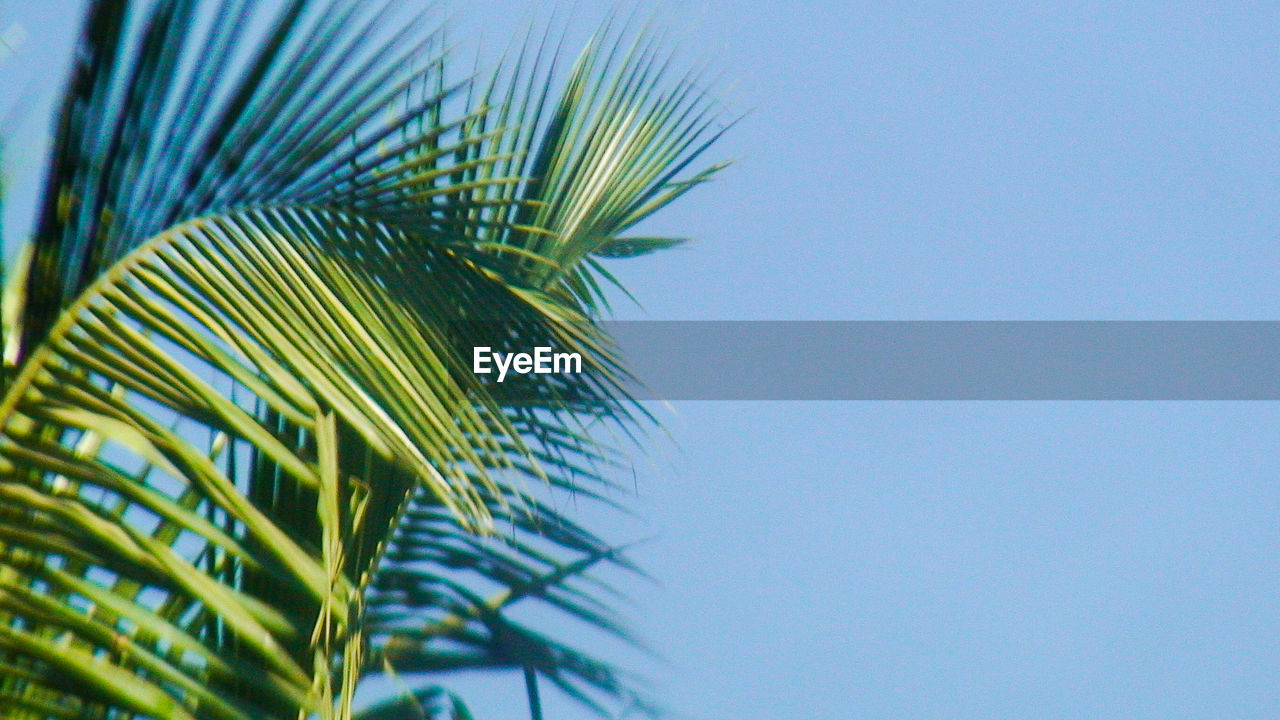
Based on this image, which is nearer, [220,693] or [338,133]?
[220,693]

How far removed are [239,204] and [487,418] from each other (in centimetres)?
66

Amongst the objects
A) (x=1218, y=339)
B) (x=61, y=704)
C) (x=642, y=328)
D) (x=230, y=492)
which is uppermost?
(x=1218, y=339)

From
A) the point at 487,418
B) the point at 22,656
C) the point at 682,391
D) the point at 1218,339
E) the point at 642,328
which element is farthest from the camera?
the point at 1218,339

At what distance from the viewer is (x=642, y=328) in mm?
2113

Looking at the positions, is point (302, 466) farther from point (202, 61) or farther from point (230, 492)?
point (202, 61)

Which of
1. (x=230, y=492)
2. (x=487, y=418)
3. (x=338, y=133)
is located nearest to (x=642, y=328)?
(x=487, y=418)

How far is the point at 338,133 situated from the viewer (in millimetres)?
1125

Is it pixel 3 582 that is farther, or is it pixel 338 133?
pixel 338 133

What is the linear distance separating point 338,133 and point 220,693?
1.56 feet

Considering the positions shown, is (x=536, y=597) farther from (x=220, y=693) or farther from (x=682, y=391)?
(x=220, y=693)

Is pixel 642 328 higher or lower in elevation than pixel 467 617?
higher

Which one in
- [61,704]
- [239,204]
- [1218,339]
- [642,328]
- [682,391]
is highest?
[1218,339]

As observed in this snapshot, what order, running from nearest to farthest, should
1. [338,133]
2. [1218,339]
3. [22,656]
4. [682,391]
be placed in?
1. [22,656]
2. [338,133]
3. [682,391]
4. [1218,339]

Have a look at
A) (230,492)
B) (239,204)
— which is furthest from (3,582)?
(239,204)
